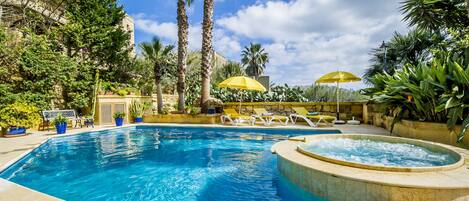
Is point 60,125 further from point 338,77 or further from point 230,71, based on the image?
point 230,71

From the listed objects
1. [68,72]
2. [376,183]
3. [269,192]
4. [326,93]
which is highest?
[68,72]

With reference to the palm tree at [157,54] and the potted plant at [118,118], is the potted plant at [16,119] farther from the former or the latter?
the palm tree at [157,54]

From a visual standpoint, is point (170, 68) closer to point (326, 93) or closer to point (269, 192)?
point (326, 93)

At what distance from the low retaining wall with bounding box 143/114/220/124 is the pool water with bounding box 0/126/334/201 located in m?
3.46

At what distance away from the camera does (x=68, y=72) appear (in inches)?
501

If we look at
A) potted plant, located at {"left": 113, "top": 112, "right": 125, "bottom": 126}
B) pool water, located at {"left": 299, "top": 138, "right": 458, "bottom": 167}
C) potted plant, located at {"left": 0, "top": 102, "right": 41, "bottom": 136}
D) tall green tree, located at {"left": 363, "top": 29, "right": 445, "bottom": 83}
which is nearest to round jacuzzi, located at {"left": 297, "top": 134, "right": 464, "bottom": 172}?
pool water, located at {"left": 299, "top": 138, "right": 458, "bottom": 167}

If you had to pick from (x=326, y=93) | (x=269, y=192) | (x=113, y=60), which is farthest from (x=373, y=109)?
(x=113, y=60)

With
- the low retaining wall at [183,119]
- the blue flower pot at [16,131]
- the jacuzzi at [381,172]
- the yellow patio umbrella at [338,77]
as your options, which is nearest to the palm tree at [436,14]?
the yellow patio umbrella at [338,77]

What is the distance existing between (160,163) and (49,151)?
397 cm

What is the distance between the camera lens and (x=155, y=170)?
5.52 m

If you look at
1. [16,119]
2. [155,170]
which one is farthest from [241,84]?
[16,119]

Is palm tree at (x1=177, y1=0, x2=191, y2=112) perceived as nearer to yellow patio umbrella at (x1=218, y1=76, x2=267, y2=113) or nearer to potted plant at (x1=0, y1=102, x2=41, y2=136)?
yellow patio umbrella at (x1=218, y1=76, x2=267, y2=113)

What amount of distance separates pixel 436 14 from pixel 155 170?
1232cm

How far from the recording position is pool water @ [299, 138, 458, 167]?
4223 mm
